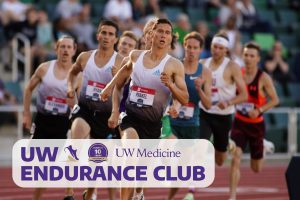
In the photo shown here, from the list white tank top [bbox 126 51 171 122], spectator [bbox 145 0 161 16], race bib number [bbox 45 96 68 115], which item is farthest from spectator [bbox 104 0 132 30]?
white tank top [bbox 126 51 171 122]

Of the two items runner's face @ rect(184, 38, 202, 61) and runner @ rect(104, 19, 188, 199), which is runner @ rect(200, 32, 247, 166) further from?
runner @ rect(104, 19, 188, 199)

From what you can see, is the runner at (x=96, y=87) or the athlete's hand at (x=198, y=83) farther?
the athlete's hand at (x=198, y=83)

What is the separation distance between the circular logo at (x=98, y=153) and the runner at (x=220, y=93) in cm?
222

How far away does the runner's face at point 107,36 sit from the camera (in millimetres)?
11883

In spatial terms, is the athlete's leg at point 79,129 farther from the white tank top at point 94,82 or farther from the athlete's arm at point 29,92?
the athlete's arm at point 29,92

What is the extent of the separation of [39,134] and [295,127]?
28.8 ft

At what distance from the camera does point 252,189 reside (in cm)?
1534

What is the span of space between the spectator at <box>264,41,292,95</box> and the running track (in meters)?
4.32

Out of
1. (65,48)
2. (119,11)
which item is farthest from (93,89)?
(119,11)

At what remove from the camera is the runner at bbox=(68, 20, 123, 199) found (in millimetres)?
11766

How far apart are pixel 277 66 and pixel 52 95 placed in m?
10.3

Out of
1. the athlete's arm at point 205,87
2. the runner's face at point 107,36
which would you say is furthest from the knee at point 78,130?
the athlete's arm at point 205,87

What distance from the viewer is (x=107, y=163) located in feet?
38.3

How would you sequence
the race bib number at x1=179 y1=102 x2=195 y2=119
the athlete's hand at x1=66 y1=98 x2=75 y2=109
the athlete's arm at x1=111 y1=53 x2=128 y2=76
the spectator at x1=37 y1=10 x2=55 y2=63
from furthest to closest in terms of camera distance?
the spectator at x1=37 y1=10 x2=55 y2=63, the race bib number at x1=179 y1=102 x2=195 y2=119, the athlete's hand at x1=66 y1=98 x2=75 y2=109, the athlete's arm at x1=111 y1=53 x2=128 y2=76
